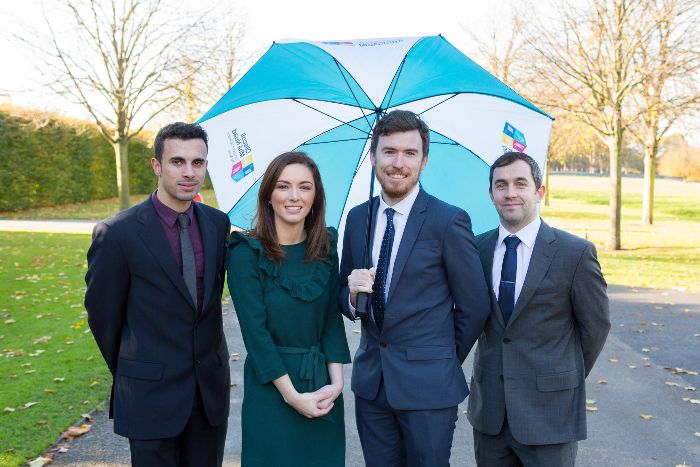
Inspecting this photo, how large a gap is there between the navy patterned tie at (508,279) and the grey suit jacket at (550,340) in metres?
0.04

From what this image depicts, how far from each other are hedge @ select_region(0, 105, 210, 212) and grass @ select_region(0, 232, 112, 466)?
8904mm

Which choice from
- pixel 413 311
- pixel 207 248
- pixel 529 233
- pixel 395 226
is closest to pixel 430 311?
pixel 413 311

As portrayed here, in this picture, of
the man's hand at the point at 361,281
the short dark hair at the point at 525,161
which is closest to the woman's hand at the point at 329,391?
the man's hand at the point at 361,281

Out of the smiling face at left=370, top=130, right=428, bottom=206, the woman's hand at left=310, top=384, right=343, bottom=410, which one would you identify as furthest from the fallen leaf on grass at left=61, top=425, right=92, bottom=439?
the smiling face at left=370, top=130, right=428, bottom=206

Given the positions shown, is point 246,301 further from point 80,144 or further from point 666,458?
point 80,144

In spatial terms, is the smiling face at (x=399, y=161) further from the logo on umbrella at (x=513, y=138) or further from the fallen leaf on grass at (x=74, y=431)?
the fallen leaf on grass at (x=74, y=431)

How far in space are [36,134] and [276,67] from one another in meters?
21.7

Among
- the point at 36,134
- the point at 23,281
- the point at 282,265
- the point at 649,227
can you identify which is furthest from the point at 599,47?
the point at 36,134

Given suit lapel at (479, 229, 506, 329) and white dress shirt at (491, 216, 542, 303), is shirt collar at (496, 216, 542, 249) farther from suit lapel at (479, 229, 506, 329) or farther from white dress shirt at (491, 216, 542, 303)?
suit lapel at (479, 229, 506, 329)

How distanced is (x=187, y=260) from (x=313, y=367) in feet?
2.86

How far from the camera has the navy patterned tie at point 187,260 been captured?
264 cm

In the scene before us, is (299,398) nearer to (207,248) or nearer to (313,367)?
(313,367)

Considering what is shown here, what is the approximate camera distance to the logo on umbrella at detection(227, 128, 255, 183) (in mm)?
3344

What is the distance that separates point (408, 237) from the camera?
2543 millimetres
